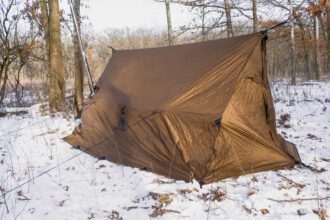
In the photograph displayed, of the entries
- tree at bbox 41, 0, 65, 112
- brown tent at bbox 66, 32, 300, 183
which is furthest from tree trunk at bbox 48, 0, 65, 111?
brown tent at bbox 66, 32, 300, 183

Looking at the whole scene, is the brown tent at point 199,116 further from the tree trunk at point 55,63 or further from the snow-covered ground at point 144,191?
the tree trunk at point 55,63

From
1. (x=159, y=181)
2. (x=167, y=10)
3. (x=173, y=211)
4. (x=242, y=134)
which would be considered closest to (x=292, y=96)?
(x=242, y=134)

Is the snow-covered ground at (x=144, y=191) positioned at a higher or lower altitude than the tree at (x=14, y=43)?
lower

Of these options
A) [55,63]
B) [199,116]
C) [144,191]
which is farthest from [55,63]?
[144,191]

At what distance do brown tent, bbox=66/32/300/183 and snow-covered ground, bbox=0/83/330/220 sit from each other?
0.22m

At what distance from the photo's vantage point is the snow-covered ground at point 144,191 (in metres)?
3.73

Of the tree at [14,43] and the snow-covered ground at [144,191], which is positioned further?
the tree at [14,43]

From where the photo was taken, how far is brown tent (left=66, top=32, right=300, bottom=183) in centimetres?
458

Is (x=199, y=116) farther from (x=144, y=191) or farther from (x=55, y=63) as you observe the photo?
(x=55, y=63)

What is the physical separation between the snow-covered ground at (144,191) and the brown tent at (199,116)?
215 millimetres

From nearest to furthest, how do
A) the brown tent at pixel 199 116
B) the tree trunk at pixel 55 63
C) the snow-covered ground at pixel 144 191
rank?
the snow-covered ground at pixel 144 191
the brown tent at pixel 199 116
the tree trunk at pixel 55 63

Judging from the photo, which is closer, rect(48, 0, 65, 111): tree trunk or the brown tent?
the brown tent

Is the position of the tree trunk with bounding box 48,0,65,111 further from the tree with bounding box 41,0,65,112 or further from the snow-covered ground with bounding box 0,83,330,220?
the snow-covered ground with bounding box 0,83,330,220

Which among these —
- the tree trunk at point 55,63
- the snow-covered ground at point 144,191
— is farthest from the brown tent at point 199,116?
the tree trunk at point 55,63
